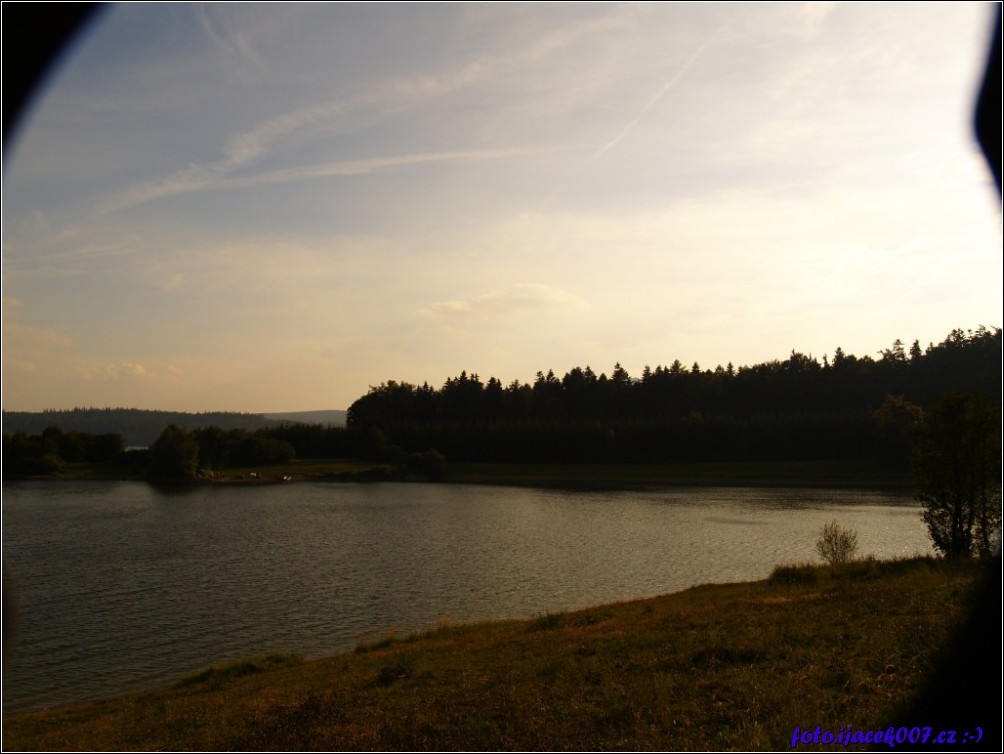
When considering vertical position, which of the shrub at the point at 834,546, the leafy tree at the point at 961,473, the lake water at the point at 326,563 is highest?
the leafy tree at the point at 961,473

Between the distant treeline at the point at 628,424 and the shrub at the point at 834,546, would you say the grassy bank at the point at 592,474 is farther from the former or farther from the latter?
the shrub at the point at 834,546

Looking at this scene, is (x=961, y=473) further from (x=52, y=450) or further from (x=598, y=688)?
(x=52, y=450)

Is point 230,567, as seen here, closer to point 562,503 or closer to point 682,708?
point 682,708

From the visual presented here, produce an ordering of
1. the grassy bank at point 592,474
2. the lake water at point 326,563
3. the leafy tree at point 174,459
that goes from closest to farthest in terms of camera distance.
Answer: the lake water at point 326,563, the grassy bank at point 592,474, the leafy tree at point 174,459

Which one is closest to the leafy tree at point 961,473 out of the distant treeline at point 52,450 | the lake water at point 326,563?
the lake water at point 326,563

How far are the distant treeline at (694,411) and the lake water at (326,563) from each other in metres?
37.5

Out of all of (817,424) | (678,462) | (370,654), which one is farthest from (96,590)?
(817,424)

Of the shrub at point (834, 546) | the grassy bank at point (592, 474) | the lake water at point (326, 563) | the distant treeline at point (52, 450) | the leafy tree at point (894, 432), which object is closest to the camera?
the lake water at point (326, 563)

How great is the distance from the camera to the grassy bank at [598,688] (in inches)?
393

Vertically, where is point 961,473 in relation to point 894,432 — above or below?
below

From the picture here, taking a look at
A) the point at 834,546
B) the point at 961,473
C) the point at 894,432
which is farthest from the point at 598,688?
the point at 894,432

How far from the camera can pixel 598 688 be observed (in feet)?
39.7

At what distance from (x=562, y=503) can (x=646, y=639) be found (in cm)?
6184

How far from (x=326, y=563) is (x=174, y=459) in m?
77.7
